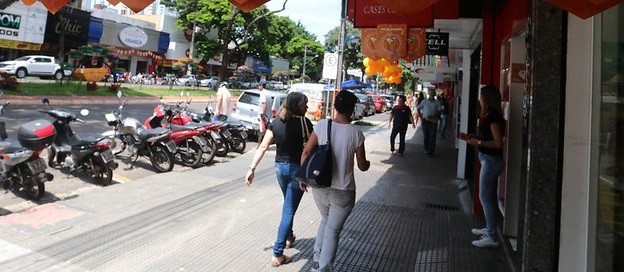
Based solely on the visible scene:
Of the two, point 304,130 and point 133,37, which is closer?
point 304,130

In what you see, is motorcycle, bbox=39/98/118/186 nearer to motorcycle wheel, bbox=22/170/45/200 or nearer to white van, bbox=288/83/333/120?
motorcycle wheel, bbox=22/170/45/200

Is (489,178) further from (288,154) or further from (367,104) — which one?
(367,104)

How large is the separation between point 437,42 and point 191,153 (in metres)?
5.28

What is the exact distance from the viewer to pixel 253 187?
7875 mm

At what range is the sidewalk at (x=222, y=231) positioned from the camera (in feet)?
14.9

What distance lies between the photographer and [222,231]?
5488 millimetres

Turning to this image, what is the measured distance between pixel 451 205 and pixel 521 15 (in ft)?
11.6

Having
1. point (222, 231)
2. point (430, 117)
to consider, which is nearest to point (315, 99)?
point (430, 117)

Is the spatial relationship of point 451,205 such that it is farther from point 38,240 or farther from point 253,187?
point 38,240

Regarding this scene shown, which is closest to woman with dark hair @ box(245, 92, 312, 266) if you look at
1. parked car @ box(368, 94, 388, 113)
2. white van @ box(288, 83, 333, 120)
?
→ white van @ box(288, 83, 333, 120)

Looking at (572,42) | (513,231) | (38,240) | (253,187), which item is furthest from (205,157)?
(572,42)

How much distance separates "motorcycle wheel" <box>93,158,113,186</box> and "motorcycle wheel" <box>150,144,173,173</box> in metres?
1.30

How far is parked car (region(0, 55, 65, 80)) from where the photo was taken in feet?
96.0

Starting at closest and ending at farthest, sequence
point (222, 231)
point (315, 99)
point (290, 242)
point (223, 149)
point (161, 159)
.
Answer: point (290, 242), point (222, 231), point (161, 159), point (223, 149), point (315, 99)
